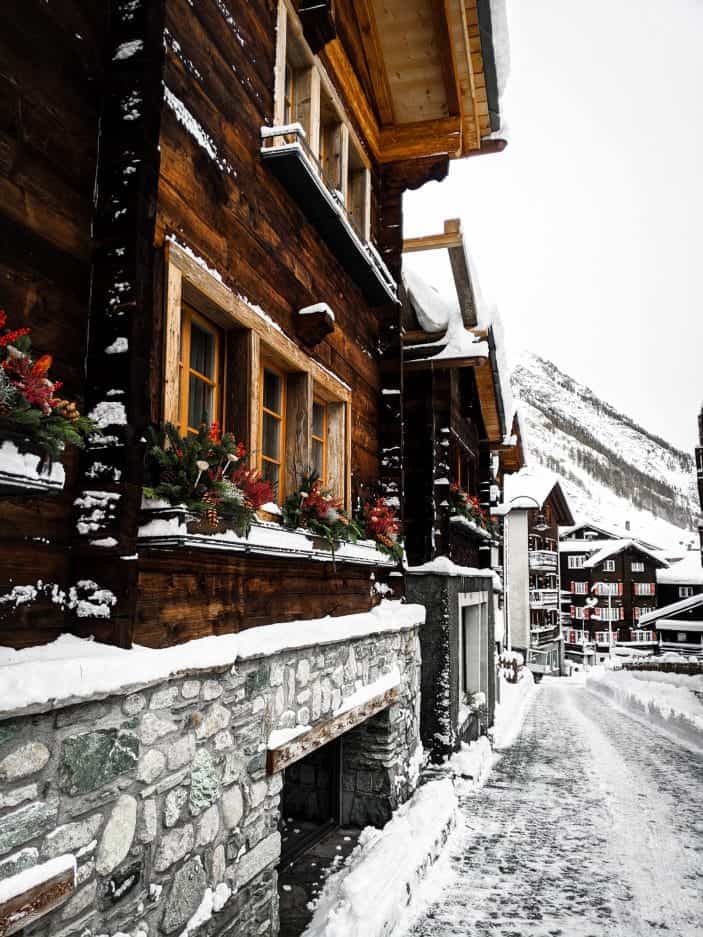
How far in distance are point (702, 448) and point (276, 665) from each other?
33.2m

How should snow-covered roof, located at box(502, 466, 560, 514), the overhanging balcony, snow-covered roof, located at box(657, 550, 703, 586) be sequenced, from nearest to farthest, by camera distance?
the overhanging balcony → snow-covered roof, located at box(502, 466, 560, 514) → snow-covered roof, located at box(657, 550, 703, 586)

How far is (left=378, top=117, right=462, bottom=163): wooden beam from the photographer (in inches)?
310

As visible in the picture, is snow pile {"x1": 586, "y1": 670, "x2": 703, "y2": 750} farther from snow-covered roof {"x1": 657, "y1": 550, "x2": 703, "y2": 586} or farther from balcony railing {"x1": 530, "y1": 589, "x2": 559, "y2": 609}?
snow-covered roof {"x1": 657, "y1": 550, "x2": 703, "y2": 586}

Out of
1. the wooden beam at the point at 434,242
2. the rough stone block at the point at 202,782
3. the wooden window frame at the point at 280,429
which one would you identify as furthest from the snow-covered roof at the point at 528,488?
the rough stone block at the point at 202,782

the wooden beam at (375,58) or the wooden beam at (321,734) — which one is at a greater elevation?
the wooden beam at (375,58)

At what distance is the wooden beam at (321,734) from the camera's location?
4.48 metres

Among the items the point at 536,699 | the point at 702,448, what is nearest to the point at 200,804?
the point at 536,699

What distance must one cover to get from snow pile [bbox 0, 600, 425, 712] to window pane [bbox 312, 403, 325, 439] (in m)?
2.31

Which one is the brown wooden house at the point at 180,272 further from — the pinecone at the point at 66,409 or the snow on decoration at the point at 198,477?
the pinecone at the point at 66,409

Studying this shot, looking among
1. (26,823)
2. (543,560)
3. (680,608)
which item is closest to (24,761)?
(26,823)

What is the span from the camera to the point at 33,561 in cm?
287

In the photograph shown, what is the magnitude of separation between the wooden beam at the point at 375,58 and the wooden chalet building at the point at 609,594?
53164 millimetres

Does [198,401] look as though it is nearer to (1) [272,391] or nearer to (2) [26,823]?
(1) [272,391]

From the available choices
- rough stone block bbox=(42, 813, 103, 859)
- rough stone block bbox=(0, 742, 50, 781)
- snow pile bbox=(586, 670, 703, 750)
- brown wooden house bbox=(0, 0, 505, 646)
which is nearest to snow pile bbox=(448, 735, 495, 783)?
brown wooden house bbox=(0, 0, 505, 646)
